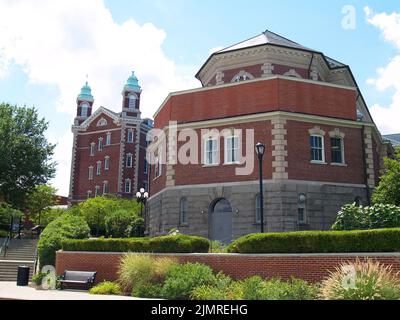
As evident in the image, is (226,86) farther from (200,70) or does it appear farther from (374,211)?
(374,211)

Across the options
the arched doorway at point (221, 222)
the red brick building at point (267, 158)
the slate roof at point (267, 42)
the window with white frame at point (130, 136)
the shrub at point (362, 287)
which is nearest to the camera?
the shrub at point (362, 287)

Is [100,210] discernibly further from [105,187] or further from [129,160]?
[129,160]

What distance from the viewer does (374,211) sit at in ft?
58.3

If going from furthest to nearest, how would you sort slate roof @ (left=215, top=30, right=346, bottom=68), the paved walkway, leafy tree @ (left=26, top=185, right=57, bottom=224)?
leafy tree @ (left=26, top=185, right=57, bottom=224), slate roof @ (left=215, top=30, right=346, bottom=68), the paved walkway

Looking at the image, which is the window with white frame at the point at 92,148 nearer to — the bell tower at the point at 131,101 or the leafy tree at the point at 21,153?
the bell tower at the point at 131,101

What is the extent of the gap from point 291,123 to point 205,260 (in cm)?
1122

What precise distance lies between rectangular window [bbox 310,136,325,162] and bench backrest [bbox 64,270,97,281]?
13750mm

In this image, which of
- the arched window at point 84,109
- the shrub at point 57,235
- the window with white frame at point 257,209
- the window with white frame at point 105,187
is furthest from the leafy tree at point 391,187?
the arched window at point 84,109

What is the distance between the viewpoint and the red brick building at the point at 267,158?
24094mm

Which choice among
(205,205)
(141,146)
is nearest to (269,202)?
(205,205)

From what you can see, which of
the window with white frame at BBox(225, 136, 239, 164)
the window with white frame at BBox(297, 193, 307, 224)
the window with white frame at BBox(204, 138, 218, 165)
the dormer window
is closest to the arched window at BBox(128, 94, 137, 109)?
the dormer window

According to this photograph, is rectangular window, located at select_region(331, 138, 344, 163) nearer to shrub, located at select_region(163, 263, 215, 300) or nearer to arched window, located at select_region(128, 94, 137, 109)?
shrub, located at select_region(163, 263, 215, 300)

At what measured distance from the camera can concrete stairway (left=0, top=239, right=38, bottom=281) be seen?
24609 mm

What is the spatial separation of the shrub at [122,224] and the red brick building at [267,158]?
5083mm
